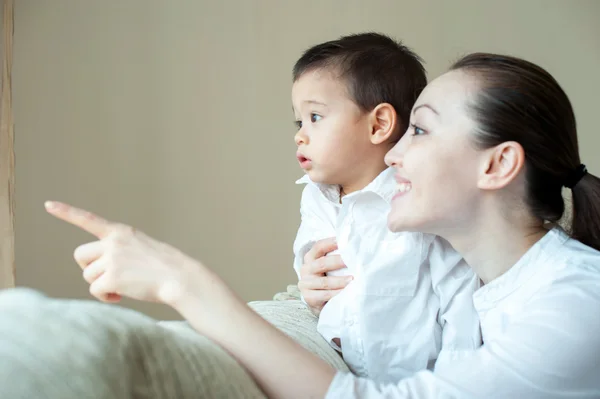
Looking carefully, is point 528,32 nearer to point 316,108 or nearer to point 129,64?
point 129,64

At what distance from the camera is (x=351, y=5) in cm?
318

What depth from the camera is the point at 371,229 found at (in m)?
1.26

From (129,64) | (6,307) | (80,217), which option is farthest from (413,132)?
(129,64)

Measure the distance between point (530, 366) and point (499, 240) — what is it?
0.27 m

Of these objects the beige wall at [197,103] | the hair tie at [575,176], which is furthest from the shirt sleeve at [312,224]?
the beige wall at [197,103]

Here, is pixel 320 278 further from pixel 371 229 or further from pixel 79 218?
pixel 79 218

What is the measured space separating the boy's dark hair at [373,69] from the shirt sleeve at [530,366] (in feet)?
1.90

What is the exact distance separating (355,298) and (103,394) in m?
0.67

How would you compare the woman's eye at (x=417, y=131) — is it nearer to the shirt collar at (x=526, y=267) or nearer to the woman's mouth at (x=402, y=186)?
the woman's mouth at (x=402, y=186)

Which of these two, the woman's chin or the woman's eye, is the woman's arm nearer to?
the woman's chin

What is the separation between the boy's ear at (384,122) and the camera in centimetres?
138

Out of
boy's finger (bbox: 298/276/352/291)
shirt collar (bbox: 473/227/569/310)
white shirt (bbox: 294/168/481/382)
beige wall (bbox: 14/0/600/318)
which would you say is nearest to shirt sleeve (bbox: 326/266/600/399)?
shirt collar (bbox: 473/227/569/310)

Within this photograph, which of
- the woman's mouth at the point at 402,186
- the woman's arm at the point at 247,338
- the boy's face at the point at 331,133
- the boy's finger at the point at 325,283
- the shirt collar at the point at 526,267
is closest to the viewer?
the woman's arm at the point at 247,338

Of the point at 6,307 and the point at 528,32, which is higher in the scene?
the point at 528,32
